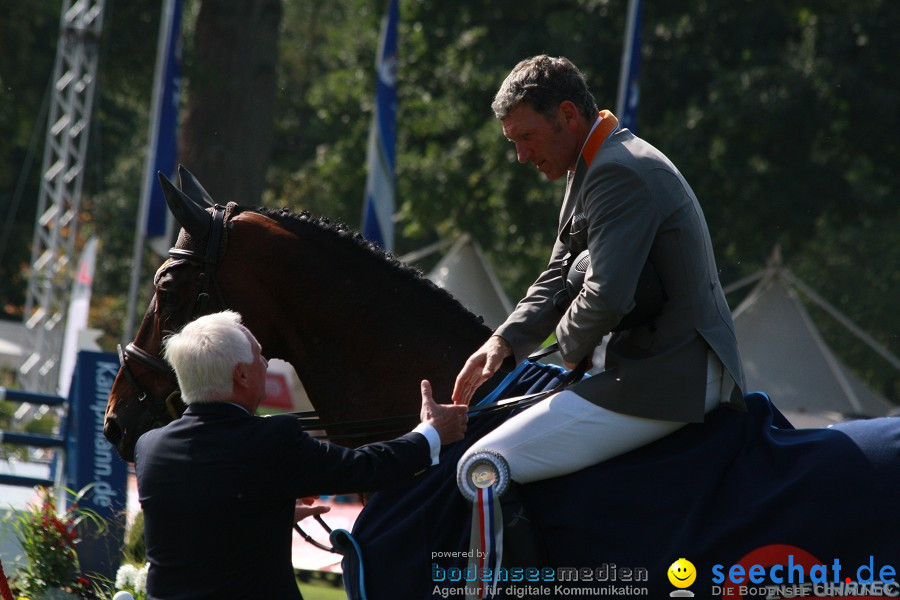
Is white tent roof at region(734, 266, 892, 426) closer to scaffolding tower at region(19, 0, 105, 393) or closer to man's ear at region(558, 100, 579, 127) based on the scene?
scaffolding tower at region(19, 0, 105, 393)

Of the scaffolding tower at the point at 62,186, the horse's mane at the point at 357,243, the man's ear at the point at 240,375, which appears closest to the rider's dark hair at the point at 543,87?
the horse's mane at the point at 357,243

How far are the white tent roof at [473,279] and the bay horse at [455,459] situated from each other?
10702 mm

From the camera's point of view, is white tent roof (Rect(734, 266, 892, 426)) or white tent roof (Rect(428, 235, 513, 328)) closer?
white tent roof (Rect(734, 266, 892, 426))

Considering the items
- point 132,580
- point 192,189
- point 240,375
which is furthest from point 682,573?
point 132,580

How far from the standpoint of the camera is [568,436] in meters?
3.24

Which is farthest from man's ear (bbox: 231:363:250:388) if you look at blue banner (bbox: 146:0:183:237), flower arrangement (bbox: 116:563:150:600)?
blue banner (bbox: 146:0:183:237)

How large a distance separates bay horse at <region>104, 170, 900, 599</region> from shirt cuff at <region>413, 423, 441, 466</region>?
0.38 ft

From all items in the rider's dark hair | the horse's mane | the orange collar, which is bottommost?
the horse's mane

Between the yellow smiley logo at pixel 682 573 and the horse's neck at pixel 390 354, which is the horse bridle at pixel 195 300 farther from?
the yellow smiley logo at pixel 682 573

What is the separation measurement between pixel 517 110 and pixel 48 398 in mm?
5819

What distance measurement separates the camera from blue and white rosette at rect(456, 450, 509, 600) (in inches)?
123

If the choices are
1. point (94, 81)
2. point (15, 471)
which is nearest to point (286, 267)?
point (15, 471)

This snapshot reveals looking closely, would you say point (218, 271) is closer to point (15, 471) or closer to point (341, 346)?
point (341, 346)

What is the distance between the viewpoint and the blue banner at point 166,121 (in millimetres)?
11469
